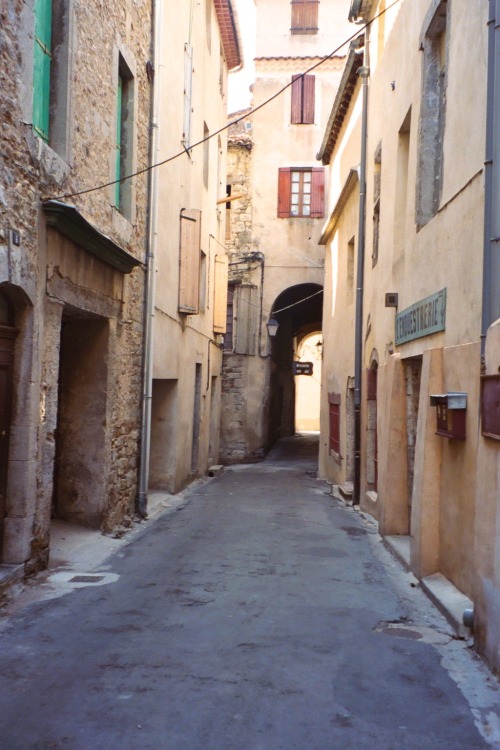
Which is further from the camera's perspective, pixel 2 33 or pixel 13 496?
pixel 13 496

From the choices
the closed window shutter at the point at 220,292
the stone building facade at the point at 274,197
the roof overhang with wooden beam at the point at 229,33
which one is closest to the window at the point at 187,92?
the roof overhang with wooden beam at the point at 229,33

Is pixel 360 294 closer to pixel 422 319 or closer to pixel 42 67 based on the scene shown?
pixel 422 319

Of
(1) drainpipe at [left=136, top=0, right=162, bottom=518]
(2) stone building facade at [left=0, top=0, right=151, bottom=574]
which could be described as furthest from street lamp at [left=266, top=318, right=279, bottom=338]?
(2) stone building facade at [left=0, top=0, right=151, bottom=574]

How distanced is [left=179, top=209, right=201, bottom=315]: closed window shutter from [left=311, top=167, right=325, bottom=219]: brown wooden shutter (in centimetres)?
970

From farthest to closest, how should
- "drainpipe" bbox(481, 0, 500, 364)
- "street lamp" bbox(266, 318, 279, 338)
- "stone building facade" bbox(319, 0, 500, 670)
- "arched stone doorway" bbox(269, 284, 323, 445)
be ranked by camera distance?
"arched stone doorway" bbox(269, 284, 323, 445) < "street lamp" bbox(266, 318, 279, 338) < "stone building facade" bbox(319, 0, 500, 670) < "drainpipe" bbox(481, 0, 500, 364)

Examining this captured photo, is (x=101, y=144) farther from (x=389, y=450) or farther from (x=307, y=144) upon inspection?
(x=307, y=144)

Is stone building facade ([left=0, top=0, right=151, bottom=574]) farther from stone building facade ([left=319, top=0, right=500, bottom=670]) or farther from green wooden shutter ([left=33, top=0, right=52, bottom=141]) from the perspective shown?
stone building facade ([left=319, top=0, right=500, bottom=670])

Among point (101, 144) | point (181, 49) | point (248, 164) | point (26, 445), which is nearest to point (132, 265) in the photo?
point (101, 144)

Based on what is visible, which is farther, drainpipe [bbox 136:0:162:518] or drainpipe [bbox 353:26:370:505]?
drainpipe [bbox 353:26:370:505]

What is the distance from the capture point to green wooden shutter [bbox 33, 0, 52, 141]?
6883 mm

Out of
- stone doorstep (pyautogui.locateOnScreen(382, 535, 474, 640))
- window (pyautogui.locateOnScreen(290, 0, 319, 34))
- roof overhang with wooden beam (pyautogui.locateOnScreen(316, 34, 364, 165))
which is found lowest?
stone doorstep (pyautogui.locateOnScreen(382, 535, 474, 640))

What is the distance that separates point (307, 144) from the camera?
2377 cm

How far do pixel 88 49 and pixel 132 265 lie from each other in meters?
2.52

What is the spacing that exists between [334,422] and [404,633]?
38.1ft
